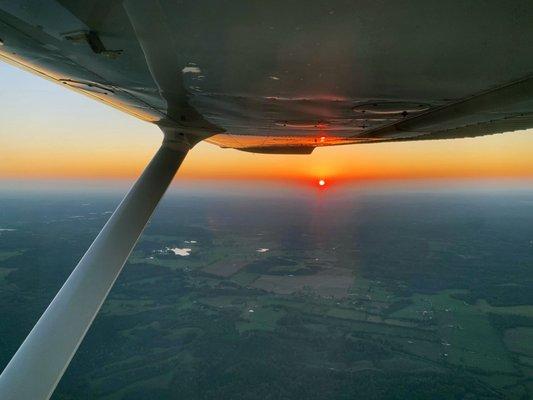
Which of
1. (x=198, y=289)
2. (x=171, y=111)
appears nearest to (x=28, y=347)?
(x=171, y=111)

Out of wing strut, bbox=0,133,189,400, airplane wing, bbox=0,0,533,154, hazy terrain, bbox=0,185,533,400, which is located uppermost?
airplane wing, bbox=0,0,533,154

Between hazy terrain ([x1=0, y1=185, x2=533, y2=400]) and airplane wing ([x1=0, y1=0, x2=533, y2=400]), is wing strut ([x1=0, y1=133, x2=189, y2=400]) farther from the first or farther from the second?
hazy terrain ([x1=0, y1=185, x2=533, y2=400])

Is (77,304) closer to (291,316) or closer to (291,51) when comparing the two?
(291,51)

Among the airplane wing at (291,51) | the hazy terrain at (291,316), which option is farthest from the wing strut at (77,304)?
the hazy terrain at (291,316)

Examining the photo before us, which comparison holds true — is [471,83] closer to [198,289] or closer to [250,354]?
[250,354]

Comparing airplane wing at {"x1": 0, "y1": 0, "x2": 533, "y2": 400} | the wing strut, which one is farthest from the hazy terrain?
airplane wing at {"x1": 0, "y1": 0, "x2": 533, "y2": 400}

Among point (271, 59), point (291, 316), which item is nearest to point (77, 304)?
point (271, 59)

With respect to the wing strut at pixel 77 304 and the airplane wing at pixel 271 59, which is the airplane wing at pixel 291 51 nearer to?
the airplane wing at pixel 271 59
